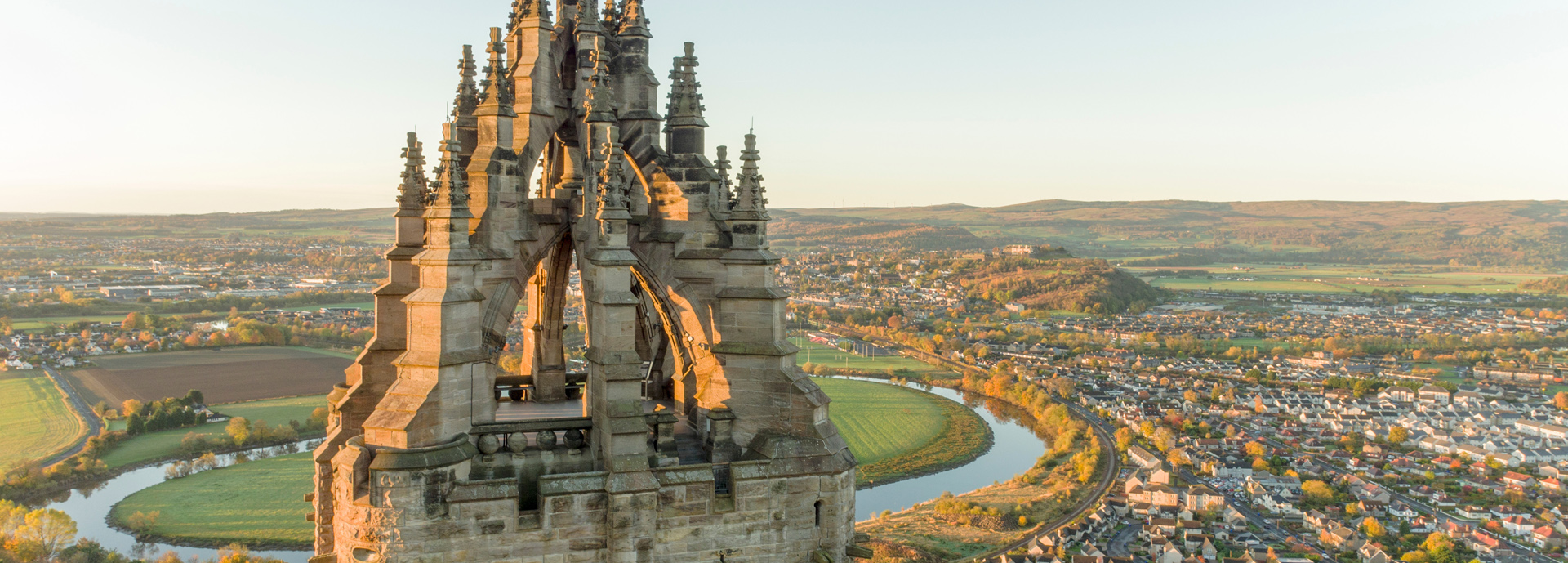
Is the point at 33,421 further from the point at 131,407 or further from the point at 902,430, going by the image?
the point at 902,430

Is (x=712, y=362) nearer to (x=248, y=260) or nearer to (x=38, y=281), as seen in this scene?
(x=38, y=281)

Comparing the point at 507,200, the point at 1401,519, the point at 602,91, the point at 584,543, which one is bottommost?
the point at 1401,519

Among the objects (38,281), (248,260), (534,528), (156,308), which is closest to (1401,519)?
(534,528)

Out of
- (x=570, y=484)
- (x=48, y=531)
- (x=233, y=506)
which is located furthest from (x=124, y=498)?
(x=570, y=484)

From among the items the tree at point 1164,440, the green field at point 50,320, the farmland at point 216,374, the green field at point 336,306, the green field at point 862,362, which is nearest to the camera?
the tree at point 1164,440

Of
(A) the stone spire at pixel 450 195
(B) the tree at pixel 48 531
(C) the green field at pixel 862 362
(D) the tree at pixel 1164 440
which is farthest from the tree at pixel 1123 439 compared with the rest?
(A) the stone spire at pixel 450 195

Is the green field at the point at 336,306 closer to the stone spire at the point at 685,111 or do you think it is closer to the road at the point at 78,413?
the road at the point at 78,413

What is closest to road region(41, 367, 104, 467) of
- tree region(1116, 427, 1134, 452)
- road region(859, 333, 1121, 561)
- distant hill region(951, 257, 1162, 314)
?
road region(859, 333, 1121, 561)
